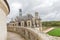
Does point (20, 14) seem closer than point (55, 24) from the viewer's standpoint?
Yes

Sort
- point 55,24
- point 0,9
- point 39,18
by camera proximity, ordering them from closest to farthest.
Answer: point 0,9 < point 39,18 < point 55,24

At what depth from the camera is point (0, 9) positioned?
228cm

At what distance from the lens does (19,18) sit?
690 inches

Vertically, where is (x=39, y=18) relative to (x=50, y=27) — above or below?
above

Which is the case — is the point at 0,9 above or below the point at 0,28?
above

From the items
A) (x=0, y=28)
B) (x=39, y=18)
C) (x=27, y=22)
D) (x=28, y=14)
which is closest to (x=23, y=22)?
(x=27, y=22)

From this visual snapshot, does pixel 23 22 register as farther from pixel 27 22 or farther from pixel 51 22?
pixel 51 22

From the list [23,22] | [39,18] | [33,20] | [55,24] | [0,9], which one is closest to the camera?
[0,9]

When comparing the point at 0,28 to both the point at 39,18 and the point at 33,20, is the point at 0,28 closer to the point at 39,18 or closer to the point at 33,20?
the point at 33,20

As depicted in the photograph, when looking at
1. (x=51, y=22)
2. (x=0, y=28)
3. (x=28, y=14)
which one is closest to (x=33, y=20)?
(x=28, y=14)

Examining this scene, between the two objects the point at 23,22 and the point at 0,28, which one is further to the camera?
the point at 23,22

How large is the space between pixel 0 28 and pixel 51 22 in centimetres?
2873

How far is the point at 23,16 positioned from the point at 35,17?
2.11 m

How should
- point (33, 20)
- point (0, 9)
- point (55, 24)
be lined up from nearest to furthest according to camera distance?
point (0, 9) < point (33, 20) < point (55, 24)
